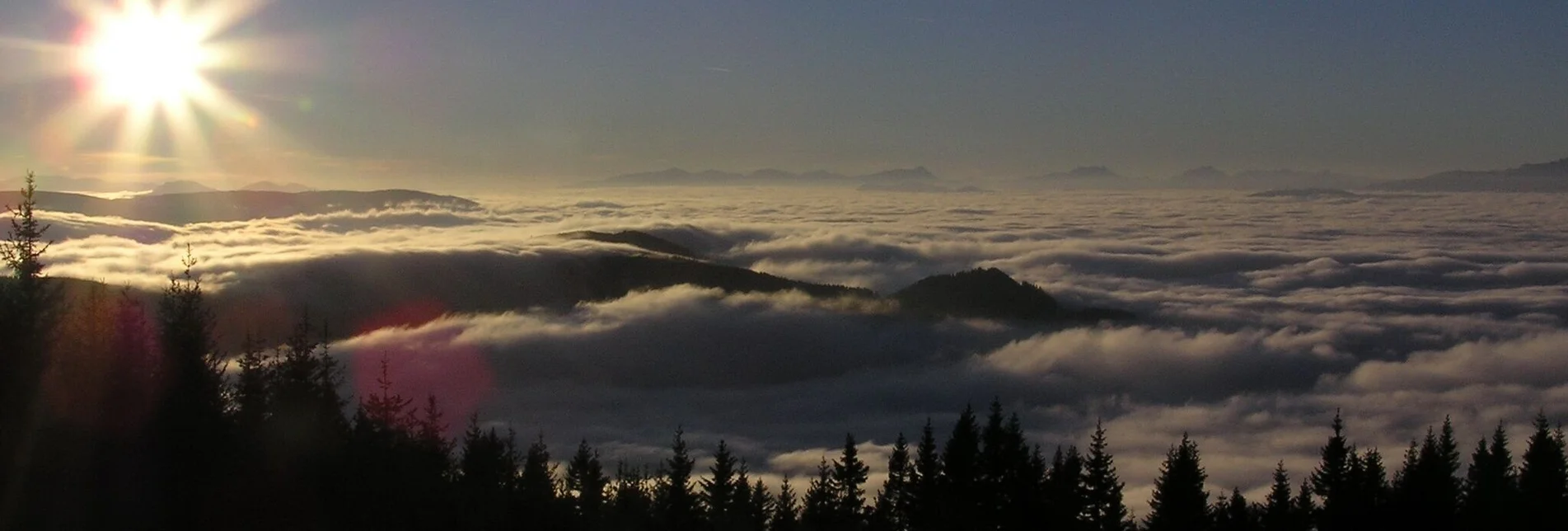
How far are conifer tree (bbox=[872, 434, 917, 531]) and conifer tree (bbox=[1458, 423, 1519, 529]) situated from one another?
17739 mm

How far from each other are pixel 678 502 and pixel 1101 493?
466 inches

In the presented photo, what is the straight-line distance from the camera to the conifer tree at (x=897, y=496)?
36469 millimetres

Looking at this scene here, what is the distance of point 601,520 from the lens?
31.4 m

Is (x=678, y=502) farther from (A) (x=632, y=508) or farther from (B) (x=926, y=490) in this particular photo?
(B) (x=926, y=490)

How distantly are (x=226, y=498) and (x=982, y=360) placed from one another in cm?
16618

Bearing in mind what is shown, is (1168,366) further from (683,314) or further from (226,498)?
(226,498)

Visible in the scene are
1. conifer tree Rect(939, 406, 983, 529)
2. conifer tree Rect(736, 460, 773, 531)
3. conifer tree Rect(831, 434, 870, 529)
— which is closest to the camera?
conifer tree Rect(939, 406, 983, 529)

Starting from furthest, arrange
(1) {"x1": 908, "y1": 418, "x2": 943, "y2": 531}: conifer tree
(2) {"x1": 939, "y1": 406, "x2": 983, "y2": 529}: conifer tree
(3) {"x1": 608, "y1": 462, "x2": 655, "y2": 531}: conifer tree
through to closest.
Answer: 1. (1) {"x1": 908, "y1": 418, "x2": 943, "y2": 531}: conifer tree
2. (2) {"x1": 939, "y1": 406, "x2": 983, "y2": 529}: conifer tree
3. (3) {"x1": 608, "y1": 462, "x2": 655, "y2": 531}: conifer tree

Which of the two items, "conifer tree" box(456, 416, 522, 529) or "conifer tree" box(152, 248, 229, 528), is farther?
"conifer tree" box(456, 416, 522, 529)

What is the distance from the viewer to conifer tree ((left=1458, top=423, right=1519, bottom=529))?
125 ft

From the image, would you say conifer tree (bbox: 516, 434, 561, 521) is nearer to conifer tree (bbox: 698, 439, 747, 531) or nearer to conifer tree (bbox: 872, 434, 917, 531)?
conifer tree (bbox: 698, 439, 747, 531)

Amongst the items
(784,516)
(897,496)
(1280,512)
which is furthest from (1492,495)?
(784,516)

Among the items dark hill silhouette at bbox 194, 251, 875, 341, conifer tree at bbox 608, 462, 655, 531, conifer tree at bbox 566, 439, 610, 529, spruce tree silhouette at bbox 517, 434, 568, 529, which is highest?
dark hill silhouette at bbox 194, 251, 875, 341

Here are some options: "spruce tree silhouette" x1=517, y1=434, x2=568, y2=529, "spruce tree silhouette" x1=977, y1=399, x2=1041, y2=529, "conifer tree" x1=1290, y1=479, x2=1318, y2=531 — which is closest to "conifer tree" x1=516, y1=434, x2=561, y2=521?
"spruce tree silhouette" x1=517, y1=434, x2=568, y2=529
